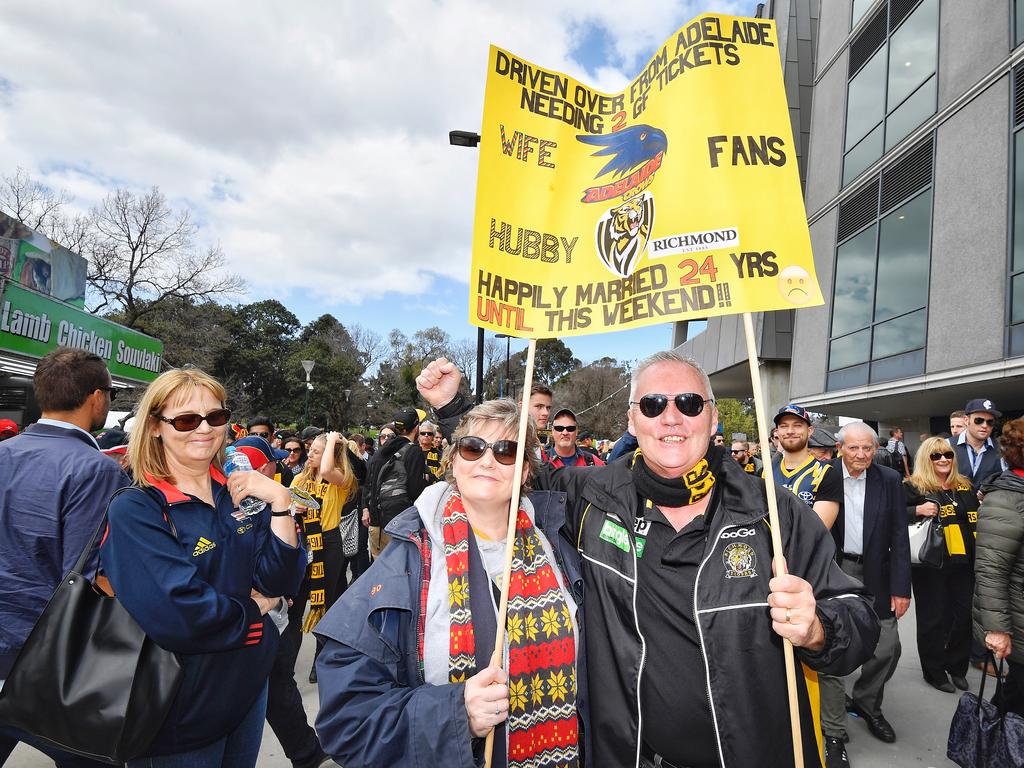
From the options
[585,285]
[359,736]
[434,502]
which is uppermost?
[585,285]

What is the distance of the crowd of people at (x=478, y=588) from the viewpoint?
5.87 feet

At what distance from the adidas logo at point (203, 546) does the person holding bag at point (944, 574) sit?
18.4 ft

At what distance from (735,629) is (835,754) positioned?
3.01 metres

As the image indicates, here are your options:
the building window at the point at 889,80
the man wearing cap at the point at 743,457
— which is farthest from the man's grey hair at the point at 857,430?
the building window at the point at 889,80

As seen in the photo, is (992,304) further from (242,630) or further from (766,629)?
(242,630)

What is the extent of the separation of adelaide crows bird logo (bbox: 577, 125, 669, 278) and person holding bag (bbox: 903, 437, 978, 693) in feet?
15.3

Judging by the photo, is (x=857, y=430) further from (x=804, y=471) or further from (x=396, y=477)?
(x=396, y=477)

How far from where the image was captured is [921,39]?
1247cm

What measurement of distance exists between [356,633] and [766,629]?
1337mm

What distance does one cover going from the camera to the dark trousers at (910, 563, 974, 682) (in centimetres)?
537

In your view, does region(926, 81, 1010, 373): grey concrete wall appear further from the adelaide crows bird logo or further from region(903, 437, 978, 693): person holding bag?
the adelaide crows bird logo

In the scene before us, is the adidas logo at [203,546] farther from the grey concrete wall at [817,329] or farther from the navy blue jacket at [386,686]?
the grey concrete wall at [817,329]

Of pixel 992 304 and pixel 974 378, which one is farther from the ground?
pixel 992 304

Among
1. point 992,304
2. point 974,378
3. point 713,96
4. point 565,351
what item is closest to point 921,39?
point 992,304
